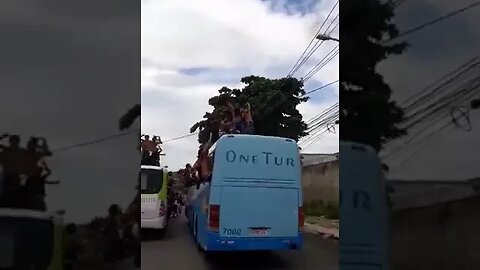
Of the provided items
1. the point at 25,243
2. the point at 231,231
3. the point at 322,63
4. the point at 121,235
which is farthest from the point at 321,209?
the point at 25,243

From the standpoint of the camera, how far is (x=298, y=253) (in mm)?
2525

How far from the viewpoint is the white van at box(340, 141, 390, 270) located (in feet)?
8.83

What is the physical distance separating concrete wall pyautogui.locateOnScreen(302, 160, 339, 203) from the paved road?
0.54 ft

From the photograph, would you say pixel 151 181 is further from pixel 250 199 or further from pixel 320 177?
pixel 320 177

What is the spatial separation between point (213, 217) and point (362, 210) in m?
0.64

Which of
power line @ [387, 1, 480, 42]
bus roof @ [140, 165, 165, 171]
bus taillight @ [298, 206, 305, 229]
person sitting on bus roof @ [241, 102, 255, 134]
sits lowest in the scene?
bus taillight @ [298, 206, 305, 229]

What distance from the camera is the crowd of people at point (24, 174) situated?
2.58m

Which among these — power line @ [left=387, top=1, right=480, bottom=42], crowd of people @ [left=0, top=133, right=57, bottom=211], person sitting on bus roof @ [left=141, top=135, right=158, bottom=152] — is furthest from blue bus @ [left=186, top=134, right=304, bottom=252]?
power line @ [left=387, top=1, right=480, bottom=42]

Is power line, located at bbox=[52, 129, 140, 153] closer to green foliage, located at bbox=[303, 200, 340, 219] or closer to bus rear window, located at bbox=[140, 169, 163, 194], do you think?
bus rear window, located at bbox=[140, 169, 163, 194]

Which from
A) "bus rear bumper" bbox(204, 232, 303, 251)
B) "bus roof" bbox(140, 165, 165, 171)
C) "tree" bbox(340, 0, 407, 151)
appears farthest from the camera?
"tree" bbox(340, 0, 407, 151)

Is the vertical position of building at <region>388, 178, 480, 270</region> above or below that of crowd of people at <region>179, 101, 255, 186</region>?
below

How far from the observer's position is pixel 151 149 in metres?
2.56

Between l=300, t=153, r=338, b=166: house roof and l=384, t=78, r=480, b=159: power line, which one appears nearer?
l=300, t=153, r=338, b=166: house roof

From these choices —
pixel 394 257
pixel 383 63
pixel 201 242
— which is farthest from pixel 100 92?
pixel 394 257
